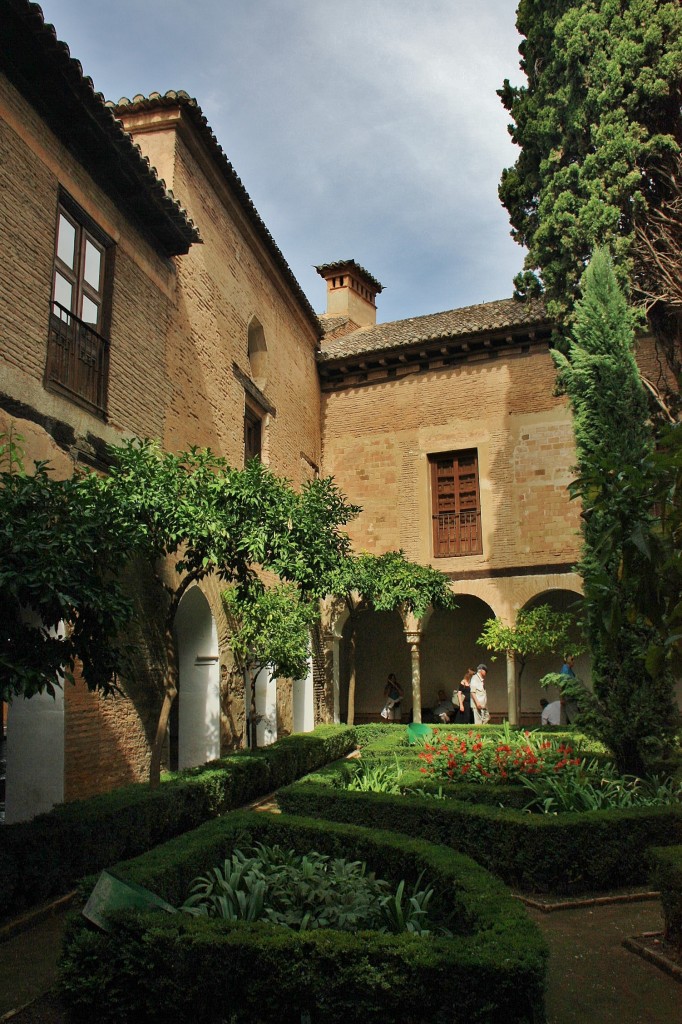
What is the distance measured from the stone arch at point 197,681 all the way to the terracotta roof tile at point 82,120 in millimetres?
5073

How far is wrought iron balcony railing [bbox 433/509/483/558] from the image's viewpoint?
18.0 meters

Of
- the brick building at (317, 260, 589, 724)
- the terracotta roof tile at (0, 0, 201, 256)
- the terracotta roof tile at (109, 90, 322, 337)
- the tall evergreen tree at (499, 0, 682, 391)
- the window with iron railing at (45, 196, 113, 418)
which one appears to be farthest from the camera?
the brick building at (317, 260, 589, 724)

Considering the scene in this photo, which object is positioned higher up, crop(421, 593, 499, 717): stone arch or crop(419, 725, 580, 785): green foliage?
crop(421, 593, 499, 717): stone arch

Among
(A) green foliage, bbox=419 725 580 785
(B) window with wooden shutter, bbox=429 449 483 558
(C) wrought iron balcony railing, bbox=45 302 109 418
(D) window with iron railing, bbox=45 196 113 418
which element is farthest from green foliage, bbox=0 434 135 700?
(B) window with wooden shutter, bbox=429 449 483 558

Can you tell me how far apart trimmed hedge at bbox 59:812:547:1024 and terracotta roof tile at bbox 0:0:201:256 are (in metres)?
7.47

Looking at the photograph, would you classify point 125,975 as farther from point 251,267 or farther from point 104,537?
point 251,267

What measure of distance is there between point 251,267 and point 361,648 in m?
10.2

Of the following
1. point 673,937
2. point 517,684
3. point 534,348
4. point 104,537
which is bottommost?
point 673,937

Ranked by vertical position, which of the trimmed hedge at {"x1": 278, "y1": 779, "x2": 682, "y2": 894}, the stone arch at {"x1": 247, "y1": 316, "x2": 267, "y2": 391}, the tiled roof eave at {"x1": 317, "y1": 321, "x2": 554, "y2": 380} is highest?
the tiled roof eave at {"x1": 317, "y1": 321, "x2": 554, "y2": 380}

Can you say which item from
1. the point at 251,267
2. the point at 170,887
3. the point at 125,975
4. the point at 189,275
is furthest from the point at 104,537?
the point at 251,267

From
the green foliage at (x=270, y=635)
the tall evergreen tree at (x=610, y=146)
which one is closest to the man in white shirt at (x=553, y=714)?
the green foliage at (x=270, y=635)

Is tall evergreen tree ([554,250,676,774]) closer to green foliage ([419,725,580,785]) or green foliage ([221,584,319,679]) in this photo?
green foliage ([419,725,580,785])

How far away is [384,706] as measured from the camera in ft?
64.9

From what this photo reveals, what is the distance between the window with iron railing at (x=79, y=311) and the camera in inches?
332
